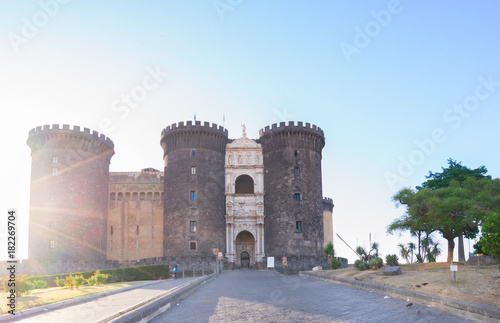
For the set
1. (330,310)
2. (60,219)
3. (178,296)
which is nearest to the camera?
(330,310)

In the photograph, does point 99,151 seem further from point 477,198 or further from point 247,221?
point 477,198

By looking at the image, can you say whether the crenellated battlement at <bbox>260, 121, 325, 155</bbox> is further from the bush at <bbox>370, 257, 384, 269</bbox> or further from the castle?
the bush at <bbox>370, 257, 384, 269</bbox>

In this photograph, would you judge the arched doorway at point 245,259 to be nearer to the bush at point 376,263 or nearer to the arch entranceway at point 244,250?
the arch entranceway at point 244,250

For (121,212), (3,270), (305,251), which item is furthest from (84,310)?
(121,212)

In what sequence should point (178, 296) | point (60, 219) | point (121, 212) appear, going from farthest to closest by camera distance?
1. point (121, 212)
2. point (60, 219)
3. point (178, 296)

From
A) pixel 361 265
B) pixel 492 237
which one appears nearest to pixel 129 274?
pixel 361 265

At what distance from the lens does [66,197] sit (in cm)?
4656

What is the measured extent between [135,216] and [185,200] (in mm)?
7420

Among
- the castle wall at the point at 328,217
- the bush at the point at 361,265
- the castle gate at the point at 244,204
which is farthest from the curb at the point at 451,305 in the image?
the castle wall at the point at 328,217

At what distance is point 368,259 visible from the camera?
27188 millimetres

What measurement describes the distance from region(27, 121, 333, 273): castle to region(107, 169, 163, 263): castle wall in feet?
0.37

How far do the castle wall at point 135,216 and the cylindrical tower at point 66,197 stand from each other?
2.20 m

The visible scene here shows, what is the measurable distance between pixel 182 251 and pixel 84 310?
115 ft

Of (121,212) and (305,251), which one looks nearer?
(305,251)
